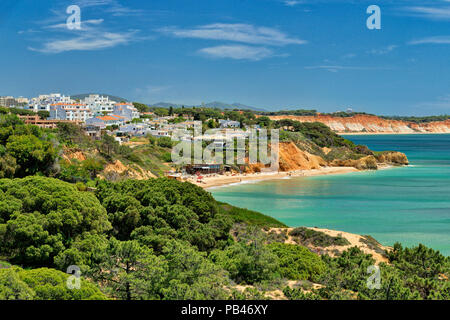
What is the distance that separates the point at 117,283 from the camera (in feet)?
31.5

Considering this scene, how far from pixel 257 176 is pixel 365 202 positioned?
1699 cm

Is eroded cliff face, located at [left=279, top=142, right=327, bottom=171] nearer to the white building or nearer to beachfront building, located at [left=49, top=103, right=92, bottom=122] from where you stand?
beachfront building, located at [left=49, top=103, right=92, bottom=122]

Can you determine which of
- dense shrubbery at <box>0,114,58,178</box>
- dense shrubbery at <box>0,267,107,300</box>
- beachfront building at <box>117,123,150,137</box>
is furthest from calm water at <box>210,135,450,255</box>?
beachfront building at <box>117,123,150,137</box>

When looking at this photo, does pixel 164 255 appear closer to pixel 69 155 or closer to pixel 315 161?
pixel 69 155

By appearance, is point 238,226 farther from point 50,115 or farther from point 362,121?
point 362,121

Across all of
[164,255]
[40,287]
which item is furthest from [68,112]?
[40,287]

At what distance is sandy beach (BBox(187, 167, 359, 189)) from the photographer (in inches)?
1748

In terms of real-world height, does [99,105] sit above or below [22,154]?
above

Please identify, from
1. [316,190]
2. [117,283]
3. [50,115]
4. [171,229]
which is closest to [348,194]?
[316,190]

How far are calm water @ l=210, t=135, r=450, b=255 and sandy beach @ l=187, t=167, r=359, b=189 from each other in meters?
2.06

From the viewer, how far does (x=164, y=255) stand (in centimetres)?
1252

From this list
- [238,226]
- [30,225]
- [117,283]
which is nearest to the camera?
[117,283]
